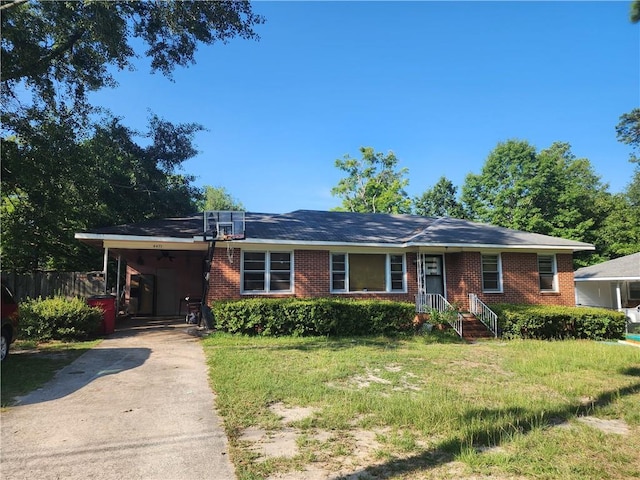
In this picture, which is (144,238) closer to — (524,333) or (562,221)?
(524,333)

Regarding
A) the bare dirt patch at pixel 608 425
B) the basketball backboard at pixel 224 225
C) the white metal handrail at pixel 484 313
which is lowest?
the bare dirt patch at pixel 608 425

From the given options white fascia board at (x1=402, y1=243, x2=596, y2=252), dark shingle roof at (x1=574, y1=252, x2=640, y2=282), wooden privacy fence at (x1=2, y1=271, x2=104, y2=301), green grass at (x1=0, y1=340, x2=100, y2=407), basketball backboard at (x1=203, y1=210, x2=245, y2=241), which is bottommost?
green grass at (x1=0, y1=340, x2=100, y2=407)

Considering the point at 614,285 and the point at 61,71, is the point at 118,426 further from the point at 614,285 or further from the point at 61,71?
the point at 614,285

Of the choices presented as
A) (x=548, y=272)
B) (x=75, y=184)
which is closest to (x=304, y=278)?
(x=548, y=272)

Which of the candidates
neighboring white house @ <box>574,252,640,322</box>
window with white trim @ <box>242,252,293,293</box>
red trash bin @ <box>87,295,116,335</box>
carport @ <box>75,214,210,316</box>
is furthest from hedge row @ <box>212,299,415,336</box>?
neighboring white house @ <box>574,252,640,322</box>

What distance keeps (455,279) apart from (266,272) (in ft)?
22.8

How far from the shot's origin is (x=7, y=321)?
7.74 metres

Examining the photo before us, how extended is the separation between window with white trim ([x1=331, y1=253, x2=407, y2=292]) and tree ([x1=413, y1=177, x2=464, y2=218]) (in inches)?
1159

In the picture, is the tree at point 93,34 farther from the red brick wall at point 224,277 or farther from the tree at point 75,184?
the red brick wall at point 224,277

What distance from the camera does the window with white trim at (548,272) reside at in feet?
53.5

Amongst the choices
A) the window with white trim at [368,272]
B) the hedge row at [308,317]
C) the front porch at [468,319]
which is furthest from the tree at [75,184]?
the front porch at [468,319]

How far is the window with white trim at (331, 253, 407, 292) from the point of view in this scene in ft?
48.8

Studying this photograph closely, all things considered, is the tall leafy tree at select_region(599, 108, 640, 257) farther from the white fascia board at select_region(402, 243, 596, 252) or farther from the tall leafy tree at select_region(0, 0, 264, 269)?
the tall leafy tree at select_region(0, 0, 264, 269)

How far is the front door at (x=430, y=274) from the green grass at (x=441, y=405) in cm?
518
